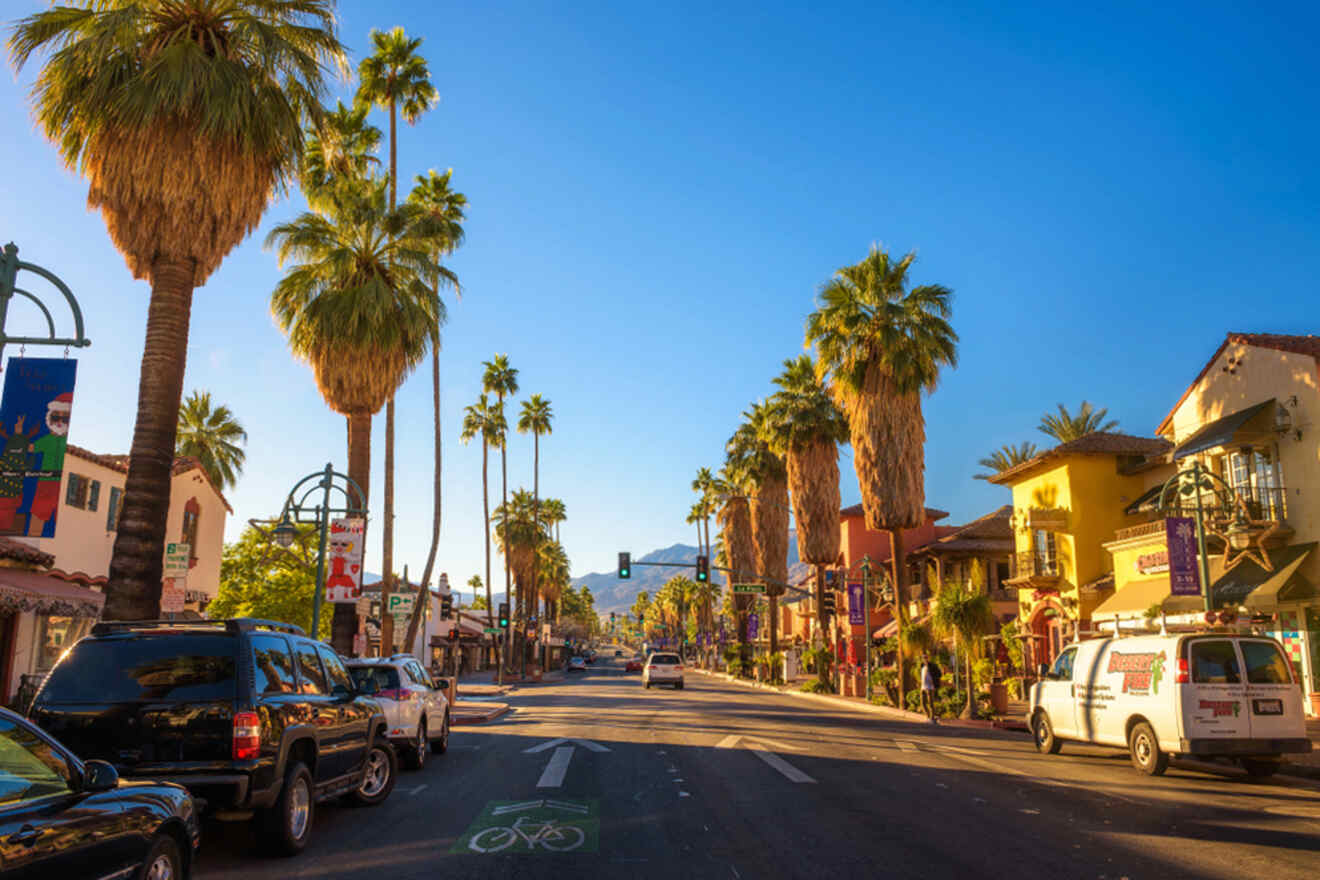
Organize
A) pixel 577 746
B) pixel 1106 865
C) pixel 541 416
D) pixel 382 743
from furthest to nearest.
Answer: pixel 541 416 < pixel 577 746 < pixel 382 743 < pixel 1106 865

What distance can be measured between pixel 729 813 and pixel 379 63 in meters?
30.7

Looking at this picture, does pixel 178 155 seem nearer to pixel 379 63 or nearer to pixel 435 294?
pixel 435 294

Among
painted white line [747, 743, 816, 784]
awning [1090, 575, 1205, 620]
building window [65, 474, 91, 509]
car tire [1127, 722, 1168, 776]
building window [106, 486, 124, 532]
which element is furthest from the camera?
building window [106, 486, 124, 532]

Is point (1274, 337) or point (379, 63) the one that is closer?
point (1274, 337)

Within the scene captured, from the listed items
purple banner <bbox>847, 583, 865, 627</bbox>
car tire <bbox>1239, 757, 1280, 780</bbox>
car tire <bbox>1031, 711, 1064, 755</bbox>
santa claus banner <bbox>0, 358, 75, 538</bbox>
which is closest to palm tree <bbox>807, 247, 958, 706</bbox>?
purple banner <bbox>847, 583, 865, 627</bbox>

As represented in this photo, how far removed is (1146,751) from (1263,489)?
14144mm

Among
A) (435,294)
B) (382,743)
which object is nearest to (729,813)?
(382,743)

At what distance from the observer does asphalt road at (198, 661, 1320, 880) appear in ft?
25.4

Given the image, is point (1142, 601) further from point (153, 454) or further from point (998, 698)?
point (153, 454)

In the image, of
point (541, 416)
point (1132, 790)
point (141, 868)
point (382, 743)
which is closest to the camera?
point (141, 868)

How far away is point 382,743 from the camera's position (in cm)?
1155

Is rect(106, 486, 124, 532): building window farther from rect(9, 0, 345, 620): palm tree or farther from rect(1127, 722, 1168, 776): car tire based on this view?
rect(1127, 722, 1168, 776): car tire

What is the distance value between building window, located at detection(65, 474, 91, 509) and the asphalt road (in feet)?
47.3

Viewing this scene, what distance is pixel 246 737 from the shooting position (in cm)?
761
